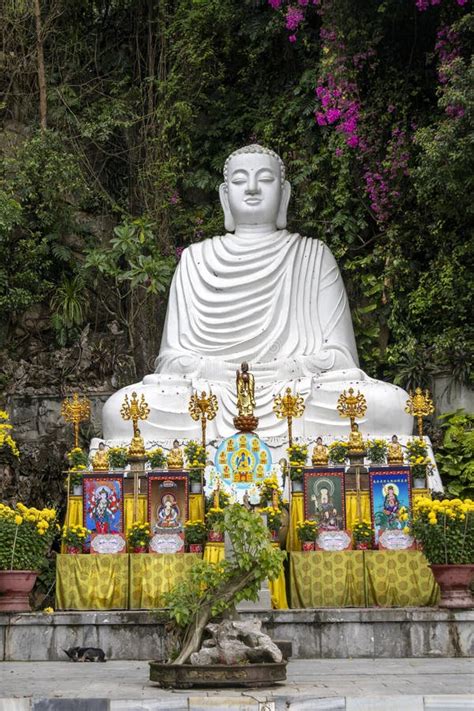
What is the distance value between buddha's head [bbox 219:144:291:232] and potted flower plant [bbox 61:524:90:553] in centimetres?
527

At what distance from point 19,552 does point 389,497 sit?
3.01 metres

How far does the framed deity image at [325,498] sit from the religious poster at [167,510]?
1.00 m

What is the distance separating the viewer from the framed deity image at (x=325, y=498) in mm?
10320

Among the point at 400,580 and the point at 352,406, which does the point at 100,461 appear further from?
the point at 400,580

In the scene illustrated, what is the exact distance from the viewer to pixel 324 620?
29.1 ft

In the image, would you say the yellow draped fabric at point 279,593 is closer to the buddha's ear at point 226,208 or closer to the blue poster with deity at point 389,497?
the blue poster with deity at point 389,497

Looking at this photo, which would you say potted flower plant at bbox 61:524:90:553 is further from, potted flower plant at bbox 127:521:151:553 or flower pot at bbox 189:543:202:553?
flower pot at bbox 189:543:202:553

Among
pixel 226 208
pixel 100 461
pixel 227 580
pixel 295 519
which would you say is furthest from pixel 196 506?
pixel 226 208

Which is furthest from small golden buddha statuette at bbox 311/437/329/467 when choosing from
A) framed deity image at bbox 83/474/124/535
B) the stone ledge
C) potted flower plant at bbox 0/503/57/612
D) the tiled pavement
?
the tiled pavement

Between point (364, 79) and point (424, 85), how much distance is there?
70cm

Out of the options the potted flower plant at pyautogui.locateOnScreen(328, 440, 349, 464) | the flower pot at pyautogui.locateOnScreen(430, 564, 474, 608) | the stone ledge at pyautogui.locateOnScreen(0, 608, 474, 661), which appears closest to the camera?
the stone ledge at pyautogui.locateOnScreen(0, 608, 474, 661)

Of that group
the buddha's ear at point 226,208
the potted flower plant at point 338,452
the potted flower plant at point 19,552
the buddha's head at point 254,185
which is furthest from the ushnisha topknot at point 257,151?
the potted flower plant at point 19,552

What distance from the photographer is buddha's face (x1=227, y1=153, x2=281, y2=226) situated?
46.8 ft

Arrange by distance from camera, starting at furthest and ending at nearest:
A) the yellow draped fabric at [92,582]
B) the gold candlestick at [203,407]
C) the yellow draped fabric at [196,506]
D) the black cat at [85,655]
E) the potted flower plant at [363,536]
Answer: the gold candlestick at [203,407] < the yellow draped fabric at [196,506] < the potted flower plant at [363,536] < the yellow draped fabric at [92,582] < the black cat at [85,655]
